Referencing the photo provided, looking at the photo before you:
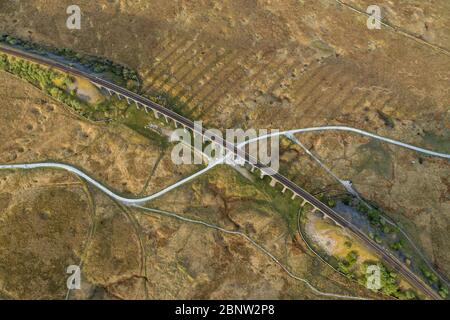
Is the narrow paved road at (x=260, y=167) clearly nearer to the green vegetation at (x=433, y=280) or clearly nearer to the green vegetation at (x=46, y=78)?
the green vegetation at (x=46, y=78)

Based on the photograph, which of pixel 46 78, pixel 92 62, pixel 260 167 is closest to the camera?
pixel 260 167

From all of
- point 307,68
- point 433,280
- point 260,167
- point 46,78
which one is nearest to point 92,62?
point 46,78

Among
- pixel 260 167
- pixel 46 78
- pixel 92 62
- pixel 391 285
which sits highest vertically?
pixel 92 62

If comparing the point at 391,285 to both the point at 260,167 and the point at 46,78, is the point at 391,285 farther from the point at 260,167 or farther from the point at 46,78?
the point at 46,78

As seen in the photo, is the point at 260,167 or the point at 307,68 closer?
the point at 260,167

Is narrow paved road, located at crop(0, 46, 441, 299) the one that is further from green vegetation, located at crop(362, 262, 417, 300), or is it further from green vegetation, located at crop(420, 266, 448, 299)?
green vegetation, located at crop(420, 266, 448, 299)

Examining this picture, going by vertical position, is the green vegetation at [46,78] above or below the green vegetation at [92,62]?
below

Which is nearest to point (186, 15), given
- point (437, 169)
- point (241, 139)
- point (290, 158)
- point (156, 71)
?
point (156, 71)

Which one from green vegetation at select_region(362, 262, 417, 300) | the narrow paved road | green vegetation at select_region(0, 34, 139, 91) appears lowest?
green vegetation at select_region(362, 262, 417, 300)

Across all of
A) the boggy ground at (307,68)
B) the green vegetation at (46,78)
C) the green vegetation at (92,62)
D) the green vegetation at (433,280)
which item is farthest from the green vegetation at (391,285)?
the green vegetation at (46,78)

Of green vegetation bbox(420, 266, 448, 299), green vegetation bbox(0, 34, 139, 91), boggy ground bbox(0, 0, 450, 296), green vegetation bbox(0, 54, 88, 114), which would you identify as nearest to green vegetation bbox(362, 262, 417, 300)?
green vegetation bbox(420, 266, 448, 299)

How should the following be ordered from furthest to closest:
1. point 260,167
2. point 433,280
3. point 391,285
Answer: point 260,167
point 433,280
point 391,285
